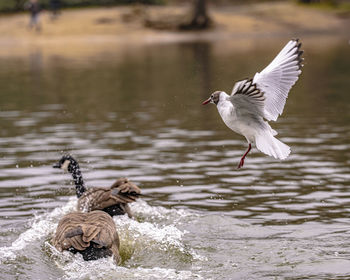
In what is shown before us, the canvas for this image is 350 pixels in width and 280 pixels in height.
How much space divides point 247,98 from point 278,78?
0.72 meters

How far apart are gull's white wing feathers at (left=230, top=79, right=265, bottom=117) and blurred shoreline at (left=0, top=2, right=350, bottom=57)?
3362 centimetres

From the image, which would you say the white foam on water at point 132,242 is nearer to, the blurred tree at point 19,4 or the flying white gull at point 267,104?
the flying white gull at point 267,104

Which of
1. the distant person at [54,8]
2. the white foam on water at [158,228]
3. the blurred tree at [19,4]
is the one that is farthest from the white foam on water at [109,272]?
the blurred tree at [19,4]

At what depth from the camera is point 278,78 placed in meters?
9.38

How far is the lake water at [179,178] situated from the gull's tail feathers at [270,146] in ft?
4.06

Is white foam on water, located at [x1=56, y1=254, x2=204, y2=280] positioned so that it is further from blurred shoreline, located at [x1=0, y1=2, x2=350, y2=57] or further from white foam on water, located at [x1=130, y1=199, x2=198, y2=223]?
blurred shoreline, located at [x1=0, y1=2, x2=350, y2=57]

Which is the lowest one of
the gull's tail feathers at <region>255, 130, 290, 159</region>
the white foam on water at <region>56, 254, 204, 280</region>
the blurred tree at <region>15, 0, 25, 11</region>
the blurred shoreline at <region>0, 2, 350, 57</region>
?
the blurred shoreline at <region>0, 2, 350, 57</region>

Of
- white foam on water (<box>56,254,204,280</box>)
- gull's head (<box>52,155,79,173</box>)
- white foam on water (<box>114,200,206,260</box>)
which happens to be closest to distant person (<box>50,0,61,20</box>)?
gull's head (<box>52,155,79,173</box>)

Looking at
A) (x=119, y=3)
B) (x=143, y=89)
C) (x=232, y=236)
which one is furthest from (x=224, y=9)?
(x=232, y=236)

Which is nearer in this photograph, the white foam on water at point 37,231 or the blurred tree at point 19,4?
the white foam on water at point 37,231

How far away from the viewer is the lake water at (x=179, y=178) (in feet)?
29.6

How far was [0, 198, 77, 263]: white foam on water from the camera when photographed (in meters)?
9.39

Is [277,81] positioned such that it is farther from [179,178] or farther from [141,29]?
[141,29]

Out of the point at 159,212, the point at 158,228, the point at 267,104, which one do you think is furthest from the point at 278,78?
the point at 159,212
